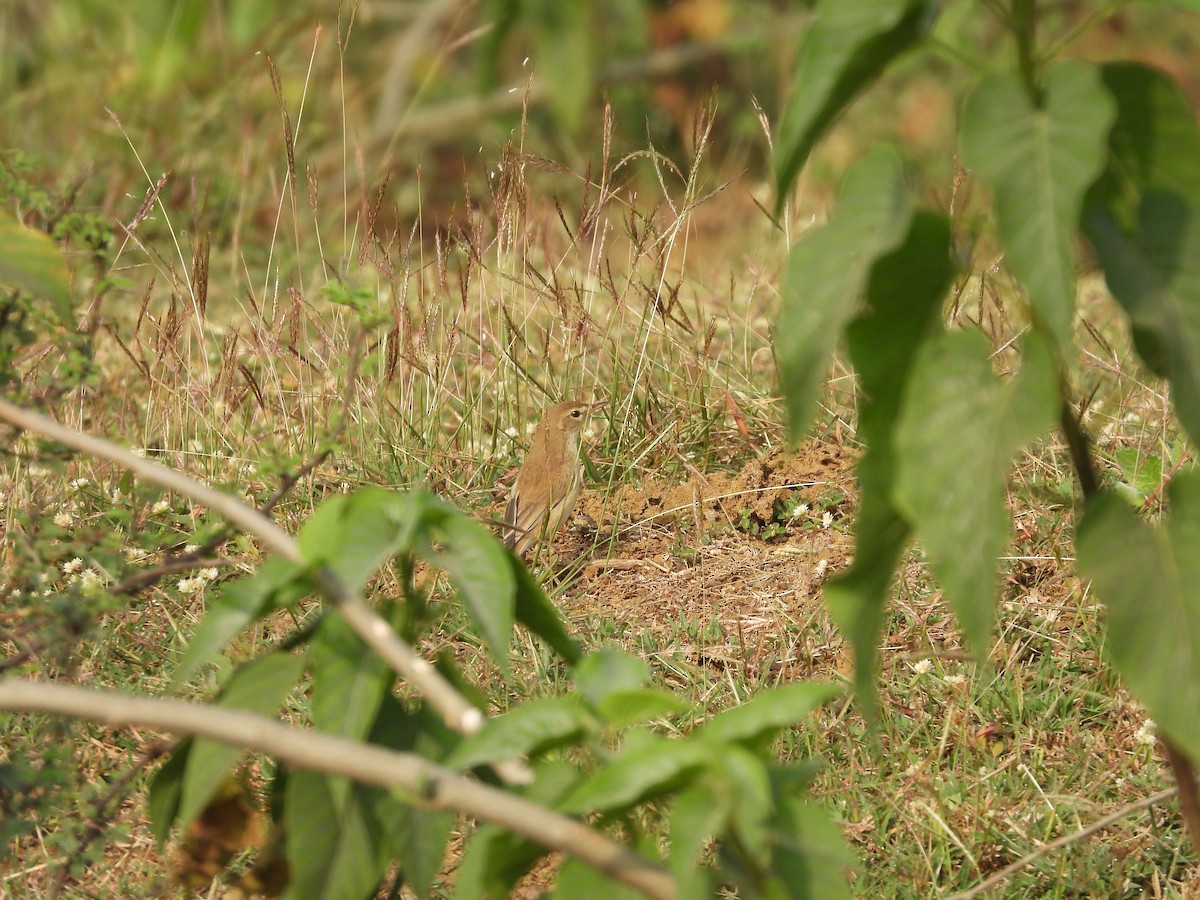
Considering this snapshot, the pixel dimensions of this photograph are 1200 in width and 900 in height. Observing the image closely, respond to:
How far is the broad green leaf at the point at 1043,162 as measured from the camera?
1470 mm

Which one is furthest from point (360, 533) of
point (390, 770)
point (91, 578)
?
point (91, 578)

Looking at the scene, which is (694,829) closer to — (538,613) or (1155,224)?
(538,613)

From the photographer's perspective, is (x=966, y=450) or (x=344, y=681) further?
(x=344, y=681)

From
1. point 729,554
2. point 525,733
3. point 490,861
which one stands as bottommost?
point 729,554

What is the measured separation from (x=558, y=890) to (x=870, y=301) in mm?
788

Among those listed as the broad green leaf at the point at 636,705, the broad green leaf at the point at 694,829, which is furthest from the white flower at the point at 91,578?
the broad green leaf at the point at 694,829

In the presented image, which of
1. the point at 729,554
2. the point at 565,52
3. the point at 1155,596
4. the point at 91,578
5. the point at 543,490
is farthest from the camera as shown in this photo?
the point at 543,490

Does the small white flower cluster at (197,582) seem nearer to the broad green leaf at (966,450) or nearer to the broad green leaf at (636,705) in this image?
the broad green leaf at (636,705)

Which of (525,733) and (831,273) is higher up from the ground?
(831,273)

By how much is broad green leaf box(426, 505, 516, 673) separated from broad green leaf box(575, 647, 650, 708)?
103 millimetres

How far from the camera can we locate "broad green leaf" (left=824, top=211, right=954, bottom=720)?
1.68m

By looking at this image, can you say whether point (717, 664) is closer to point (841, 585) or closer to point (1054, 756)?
point (1054, 756)

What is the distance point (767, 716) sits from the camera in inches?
66.8

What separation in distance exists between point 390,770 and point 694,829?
0.34m
